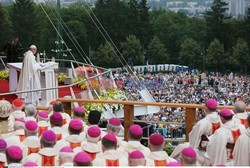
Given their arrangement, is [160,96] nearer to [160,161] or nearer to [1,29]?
[1,29]

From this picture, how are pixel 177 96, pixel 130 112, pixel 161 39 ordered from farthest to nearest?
pixel 161 39 < pixel 177 96 < pixel 130 112

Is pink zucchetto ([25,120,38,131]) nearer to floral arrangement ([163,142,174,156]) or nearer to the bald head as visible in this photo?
the bald head

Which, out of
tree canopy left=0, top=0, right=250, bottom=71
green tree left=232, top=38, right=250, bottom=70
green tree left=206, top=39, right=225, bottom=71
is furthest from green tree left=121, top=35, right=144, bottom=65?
green tree left=232, top=38, right=250, bottom=70

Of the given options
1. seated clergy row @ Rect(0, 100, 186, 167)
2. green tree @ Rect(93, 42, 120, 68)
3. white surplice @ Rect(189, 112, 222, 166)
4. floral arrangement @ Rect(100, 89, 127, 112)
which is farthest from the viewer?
green tree @ Rect(93, 42, 120, 68)

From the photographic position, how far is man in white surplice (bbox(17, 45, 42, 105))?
14883mm

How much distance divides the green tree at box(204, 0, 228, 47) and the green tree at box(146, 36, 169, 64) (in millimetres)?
8157

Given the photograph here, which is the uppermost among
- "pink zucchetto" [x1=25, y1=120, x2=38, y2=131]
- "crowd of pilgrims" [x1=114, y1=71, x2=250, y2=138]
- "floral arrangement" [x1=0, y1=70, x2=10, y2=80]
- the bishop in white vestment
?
"pink zucchetto" [x1=25, y1=120, x2=38, y2=131]

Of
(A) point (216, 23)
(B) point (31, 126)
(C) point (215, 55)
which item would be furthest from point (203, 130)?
(A) point (216, 23)

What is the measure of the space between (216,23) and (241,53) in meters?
7.53

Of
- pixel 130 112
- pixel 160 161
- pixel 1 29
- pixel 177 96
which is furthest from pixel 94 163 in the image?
pixel 1 29

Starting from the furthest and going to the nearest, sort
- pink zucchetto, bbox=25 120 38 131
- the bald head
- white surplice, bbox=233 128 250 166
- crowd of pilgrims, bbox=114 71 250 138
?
crowd of pilgrims, bbox=114 71 250 138, the bald head, white surplice, bbox=233 128 250 166, pink zucchetto, bbox=25 120 38 131

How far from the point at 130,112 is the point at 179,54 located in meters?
102

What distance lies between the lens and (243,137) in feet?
25.7

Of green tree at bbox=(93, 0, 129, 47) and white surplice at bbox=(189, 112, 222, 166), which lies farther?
green tree at bbox=(93, 0, 129, 47)
